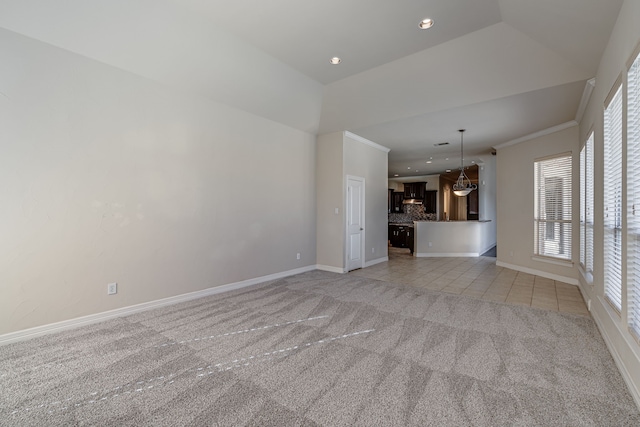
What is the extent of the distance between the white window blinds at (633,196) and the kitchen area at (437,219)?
20.7 ft

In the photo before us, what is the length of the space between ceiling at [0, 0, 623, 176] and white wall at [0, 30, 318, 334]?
1.19ft

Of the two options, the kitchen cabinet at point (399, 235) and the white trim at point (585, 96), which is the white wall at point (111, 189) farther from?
the kitchen cabinet at point (399, 235)

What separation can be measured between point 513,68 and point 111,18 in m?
4.71

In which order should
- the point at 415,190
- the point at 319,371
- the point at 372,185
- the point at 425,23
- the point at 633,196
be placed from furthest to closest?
1. the point at 415,190
2. the point at 372,185
3. the point at 425,23
4. the point at 319,371
5. the point at 633,196

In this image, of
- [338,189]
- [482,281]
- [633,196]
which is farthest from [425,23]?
[482,281]

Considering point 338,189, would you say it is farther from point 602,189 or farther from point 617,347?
point 617,347

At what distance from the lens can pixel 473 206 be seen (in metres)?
11.2

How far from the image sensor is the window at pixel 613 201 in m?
2.55

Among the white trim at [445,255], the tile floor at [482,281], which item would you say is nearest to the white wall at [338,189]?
the tile floor at [482,281]

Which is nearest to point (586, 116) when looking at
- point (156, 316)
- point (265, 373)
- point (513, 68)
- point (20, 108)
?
point (513, 68)

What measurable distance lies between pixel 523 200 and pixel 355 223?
365cm

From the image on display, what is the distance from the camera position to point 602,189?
10.3ft

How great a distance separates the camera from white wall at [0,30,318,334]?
2869 mm

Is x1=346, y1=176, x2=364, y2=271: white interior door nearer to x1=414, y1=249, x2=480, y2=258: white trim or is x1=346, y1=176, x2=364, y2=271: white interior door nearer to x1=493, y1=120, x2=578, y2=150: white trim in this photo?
x1=414, y1=249, x2=480, y2=258: white trim
